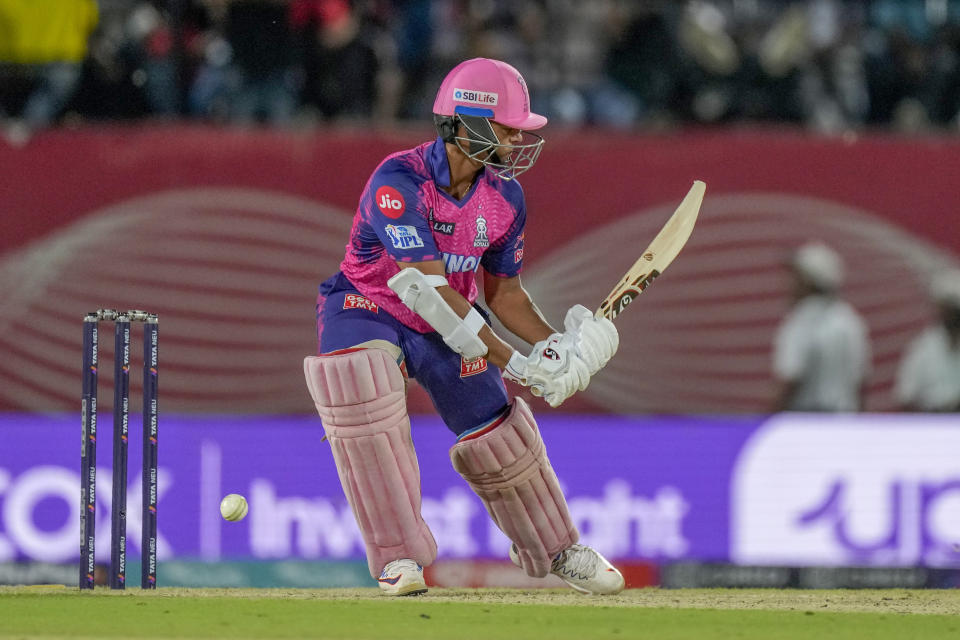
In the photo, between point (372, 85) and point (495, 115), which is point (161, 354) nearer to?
point (372, 85)

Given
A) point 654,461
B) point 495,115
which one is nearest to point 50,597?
point 495,115

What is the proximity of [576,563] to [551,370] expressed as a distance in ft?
3.08

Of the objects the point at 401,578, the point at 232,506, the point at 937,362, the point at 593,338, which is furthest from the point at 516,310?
the point at 937,362

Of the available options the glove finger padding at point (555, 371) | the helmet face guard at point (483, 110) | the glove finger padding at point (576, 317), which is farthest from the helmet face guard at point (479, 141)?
the glove finger padding at point (555, 371)

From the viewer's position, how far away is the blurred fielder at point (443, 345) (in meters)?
5.78

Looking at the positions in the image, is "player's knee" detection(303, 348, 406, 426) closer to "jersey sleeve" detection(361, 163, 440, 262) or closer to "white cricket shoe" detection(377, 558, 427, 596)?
"jersey sleeve" detection(361, 163, 440, 262)

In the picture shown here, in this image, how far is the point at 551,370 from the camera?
5730 millimetres

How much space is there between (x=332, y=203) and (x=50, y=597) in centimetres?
406

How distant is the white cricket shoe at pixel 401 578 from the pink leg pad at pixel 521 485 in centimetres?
40

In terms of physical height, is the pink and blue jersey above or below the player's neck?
below

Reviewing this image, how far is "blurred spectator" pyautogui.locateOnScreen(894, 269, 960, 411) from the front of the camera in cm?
945

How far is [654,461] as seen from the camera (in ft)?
27.4

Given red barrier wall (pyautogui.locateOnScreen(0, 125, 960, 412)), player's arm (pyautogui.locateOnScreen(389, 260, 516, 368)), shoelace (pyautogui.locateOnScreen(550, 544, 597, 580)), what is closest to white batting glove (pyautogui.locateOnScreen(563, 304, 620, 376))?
player's arm (pyautogui.locateOnScreen(389, 260, 516, 368))

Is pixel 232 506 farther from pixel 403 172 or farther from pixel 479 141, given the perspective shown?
pixel 479 141
